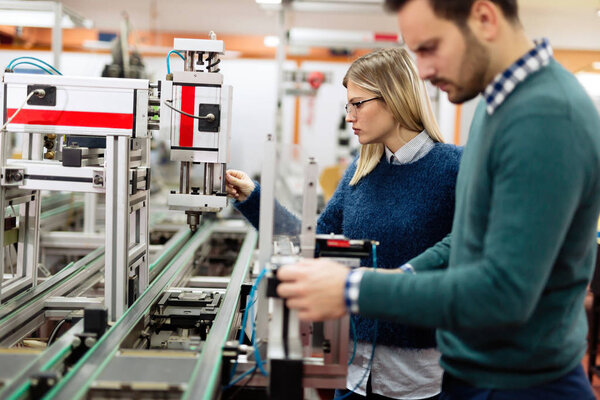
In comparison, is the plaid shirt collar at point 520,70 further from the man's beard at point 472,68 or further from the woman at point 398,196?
the woman at point 398,196

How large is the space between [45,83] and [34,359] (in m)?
0.81

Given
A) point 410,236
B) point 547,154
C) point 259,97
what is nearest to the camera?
point 547,154

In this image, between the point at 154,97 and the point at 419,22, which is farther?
the point at 154,97

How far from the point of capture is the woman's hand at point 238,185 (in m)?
1.76

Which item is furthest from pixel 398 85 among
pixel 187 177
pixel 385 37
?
pixel 385 37

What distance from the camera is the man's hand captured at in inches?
37.9

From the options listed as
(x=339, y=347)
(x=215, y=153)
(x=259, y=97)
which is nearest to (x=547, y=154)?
(x=339, y=347)

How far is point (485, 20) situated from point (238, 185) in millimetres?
1021

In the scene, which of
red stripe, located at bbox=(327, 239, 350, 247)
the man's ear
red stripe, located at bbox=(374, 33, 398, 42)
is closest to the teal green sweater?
the man's ear

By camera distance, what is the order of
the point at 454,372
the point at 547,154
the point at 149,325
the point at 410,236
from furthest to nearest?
the point at 149,325 → the point at 410,236 → the point at 454,372 → the point at 547,154

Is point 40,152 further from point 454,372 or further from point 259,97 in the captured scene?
point 259,97

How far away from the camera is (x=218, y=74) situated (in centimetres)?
159

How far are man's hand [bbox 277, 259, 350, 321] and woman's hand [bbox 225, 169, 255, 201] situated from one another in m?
0.77

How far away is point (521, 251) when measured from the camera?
83cm
